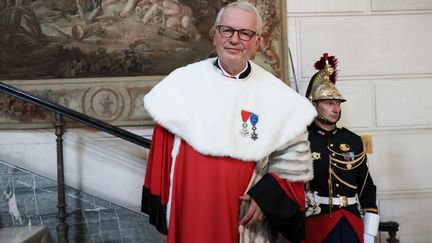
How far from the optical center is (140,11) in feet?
11.3

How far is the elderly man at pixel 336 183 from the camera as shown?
2.59 metres

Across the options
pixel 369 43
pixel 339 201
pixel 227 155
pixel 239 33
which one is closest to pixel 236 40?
pixel 239 33

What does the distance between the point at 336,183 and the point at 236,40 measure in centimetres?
124

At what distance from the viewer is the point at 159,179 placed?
2.10 meters

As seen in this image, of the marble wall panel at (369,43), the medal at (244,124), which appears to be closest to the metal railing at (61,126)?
the medal at (244,124)

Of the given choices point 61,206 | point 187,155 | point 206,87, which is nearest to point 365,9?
point 206,87

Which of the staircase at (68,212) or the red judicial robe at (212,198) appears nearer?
the red judicial robe at (212,198)

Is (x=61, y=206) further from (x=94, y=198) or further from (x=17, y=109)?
(x=17, y=109)

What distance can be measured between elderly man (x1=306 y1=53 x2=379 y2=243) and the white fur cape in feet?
1.61

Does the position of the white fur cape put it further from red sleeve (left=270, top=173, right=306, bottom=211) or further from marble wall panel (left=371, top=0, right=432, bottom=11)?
marble wall panel (left=371, top=0, right=432, bottom=11)

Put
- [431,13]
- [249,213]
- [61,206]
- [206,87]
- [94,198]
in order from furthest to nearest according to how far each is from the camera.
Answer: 1. [431,13]
2. [94,198]
3. [61,206]
4. [206,87]
5. [249,213]

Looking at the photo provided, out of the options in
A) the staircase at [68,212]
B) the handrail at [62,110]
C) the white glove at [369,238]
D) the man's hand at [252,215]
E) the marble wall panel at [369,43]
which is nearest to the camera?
the man's hand at [252,215]

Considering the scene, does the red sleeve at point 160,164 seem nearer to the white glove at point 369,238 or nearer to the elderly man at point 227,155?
the elderly man at point 227,155

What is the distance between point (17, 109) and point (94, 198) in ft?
3.33
